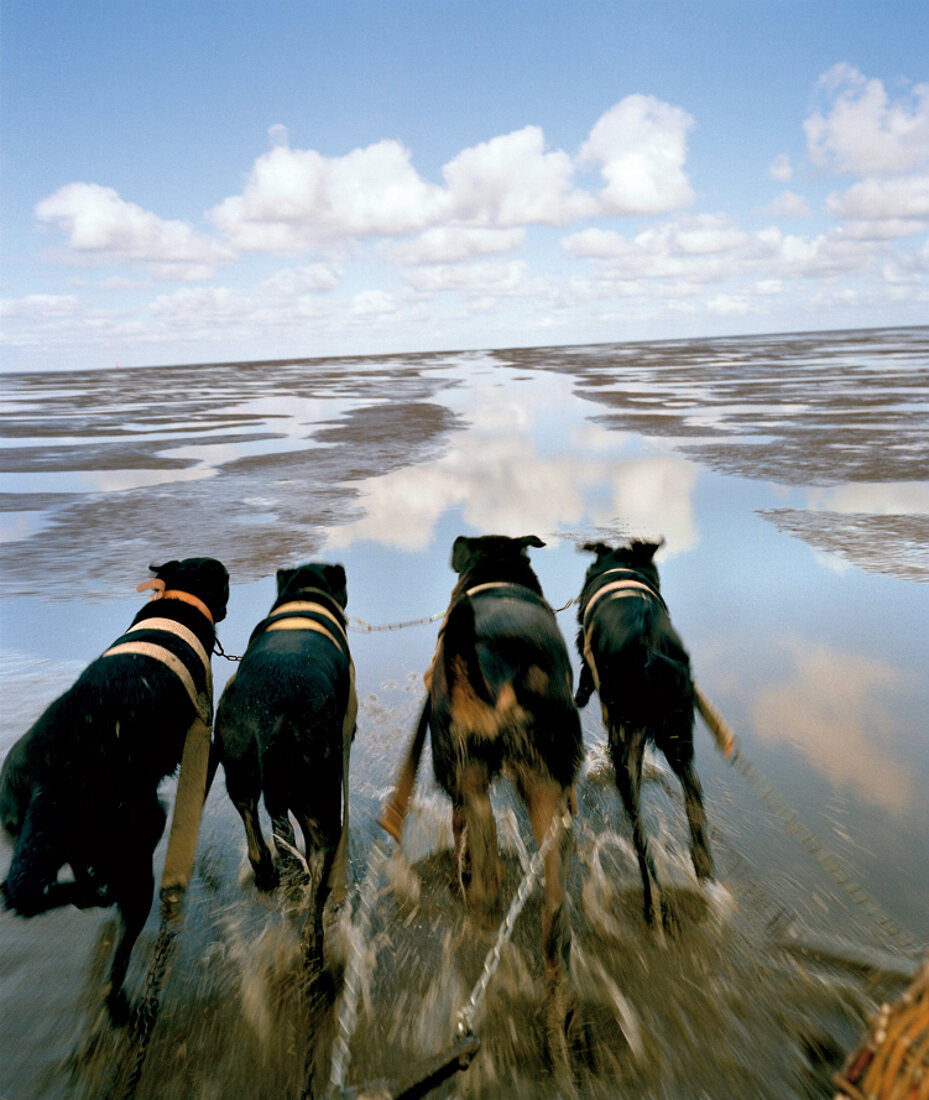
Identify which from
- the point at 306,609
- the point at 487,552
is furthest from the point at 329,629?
the point at 487,552

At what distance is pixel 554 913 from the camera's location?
8.89 feet

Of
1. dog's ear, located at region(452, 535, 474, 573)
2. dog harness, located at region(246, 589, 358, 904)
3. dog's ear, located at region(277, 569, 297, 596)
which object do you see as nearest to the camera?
dog harness, located at region(246, 589, 358, 904)

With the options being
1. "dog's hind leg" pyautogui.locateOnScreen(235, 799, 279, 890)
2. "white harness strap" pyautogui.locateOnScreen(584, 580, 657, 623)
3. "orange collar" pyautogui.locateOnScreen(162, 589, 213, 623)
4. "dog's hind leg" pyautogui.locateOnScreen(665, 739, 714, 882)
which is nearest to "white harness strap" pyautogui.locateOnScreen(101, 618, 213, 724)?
"orange collar" pyautogui.locateOnScreen(162, 589, 213, 623)

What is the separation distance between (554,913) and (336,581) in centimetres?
224

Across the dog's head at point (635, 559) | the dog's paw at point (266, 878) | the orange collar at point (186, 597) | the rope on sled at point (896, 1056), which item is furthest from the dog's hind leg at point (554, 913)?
the orange collar at point (186, 597)

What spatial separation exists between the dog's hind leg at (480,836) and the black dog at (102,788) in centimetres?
132

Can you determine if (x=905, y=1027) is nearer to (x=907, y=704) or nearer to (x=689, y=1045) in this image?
(x=689, y=1045)

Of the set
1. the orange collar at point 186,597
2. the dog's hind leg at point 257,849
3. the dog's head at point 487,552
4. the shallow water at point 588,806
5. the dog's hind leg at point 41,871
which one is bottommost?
the shallow water at point 588,806

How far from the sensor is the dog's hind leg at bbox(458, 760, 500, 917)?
283 centimetres

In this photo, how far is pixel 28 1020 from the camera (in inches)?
105

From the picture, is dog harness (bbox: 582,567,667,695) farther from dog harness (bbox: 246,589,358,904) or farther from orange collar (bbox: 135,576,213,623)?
orange collar (bbox: 135,576,213,623)

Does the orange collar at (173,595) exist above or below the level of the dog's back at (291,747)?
above

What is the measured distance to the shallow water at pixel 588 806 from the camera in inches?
99.9

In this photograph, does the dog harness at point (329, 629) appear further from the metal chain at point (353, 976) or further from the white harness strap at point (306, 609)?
the metal chain at point (353, 976)
